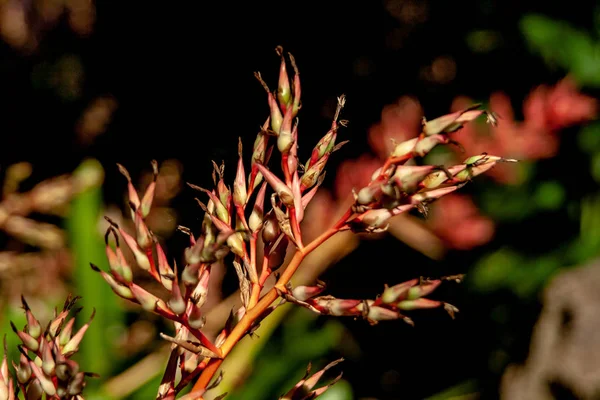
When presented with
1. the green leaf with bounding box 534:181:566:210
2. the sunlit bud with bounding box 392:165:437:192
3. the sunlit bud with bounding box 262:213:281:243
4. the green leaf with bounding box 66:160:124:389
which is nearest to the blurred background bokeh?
the green leaf with bounding box 534:181:566:210

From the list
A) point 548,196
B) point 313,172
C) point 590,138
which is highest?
point 313,172

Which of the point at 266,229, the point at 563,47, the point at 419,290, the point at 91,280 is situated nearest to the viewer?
the point at 419,290

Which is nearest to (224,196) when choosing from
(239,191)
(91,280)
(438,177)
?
(239,191)

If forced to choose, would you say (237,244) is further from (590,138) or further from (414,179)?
(590,138)

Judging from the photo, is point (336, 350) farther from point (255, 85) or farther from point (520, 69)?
point (520, 69)

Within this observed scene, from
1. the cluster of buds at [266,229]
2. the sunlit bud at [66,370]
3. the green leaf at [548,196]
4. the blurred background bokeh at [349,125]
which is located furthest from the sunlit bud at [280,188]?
the green leaf at [548,196]
